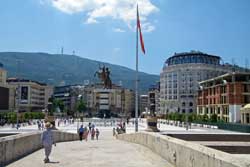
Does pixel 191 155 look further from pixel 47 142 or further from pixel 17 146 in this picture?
pixel 17 146

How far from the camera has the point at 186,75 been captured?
164500 mm

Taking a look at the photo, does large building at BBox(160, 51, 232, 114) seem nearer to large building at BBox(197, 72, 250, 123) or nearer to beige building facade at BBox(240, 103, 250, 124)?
large building at BBox(197, 72, 250, 123)

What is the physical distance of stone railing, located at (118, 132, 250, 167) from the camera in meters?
7.06

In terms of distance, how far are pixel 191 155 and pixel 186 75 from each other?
157 m

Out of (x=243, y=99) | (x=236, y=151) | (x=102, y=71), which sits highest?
(x=102, y=71)

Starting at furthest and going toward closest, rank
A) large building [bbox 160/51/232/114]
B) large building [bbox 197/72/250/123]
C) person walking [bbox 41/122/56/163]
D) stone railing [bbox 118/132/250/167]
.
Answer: large building [bbox 160/51/232/114]
large building [bbox 197/72/250/123]
person walking [bbox 41/122/56/163]
stone railing [bbox 118/132/250/167]

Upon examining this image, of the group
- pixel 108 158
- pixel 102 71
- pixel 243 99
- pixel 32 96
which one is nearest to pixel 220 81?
pixel 243 99

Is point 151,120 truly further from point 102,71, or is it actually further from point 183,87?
point 183,87

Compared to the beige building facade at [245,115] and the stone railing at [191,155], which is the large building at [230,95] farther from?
the stone railing at [191,155]

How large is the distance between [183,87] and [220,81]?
194ft

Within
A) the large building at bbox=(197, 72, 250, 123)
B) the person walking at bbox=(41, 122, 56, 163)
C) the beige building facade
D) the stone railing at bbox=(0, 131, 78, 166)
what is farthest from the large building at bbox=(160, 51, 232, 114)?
the person walking at bbox=(41, 122, 56, 163)

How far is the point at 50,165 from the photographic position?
1182cm

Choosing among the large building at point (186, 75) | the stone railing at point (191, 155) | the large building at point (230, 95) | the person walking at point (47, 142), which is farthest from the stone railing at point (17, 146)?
the large building at point (186, 75)

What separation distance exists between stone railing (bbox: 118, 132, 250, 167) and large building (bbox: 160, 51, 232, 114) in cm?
14282
